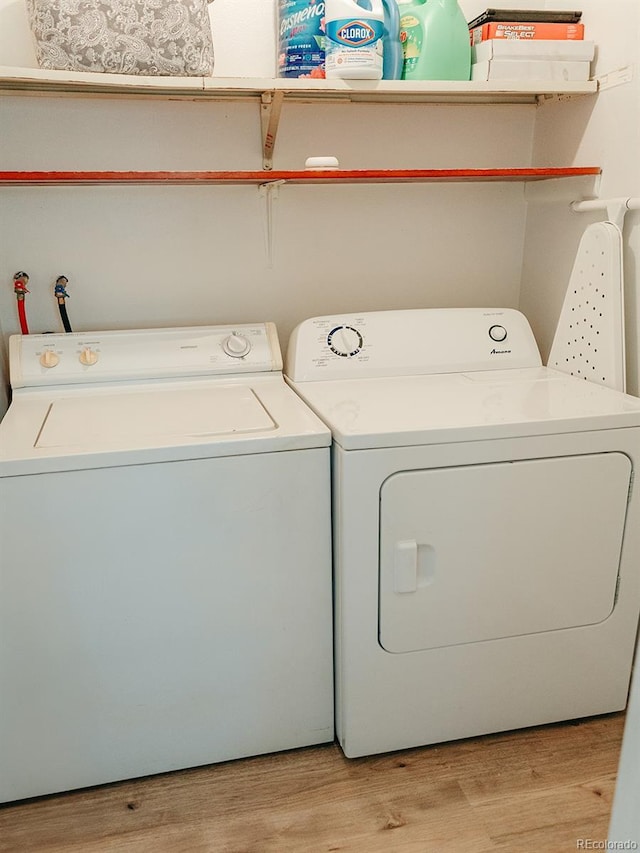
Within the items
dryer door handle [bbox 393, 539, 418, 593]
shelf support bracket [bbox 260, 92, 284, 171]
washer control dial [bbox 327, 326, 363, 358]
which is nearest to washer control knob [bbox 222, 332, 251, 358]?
washer control dial [bbox 327, 326, 363, 358]

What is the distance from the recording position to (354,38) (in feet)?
5.30

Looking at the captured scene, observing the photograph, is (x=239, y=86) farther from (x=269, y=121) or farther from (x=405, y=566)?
(x=405, y=566)

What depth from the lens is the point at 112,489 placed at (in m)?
1.34

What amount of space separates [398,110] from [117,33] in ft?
2.79

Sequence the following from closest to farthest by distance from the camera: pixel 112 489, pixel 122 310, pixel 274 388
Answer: pixel 112 489
pixel 274 388
pixel 122 310

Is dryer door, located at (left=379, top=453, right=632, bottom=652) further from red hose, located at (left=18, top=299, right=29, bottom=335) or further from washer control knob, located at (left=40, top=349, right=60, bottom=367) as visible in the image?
red hose, located at (left=18, top=299, right=29, bottom=335)

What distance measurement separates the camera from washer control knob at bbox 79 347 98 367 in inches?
71.5

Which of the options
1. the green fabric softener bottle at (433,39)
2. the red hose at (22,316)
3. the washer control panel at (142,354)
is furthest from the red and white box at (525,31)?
the red hose at (22,316)

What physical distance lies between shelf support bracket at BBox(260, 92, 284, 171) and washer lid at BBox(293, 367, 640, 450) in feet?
2.19

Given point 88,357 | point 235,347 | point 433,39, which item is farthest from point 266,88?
point 88,357

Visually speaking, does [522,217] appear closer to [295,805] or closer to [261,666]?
[261,666]

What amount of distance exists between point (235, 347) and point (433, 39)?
0.93m

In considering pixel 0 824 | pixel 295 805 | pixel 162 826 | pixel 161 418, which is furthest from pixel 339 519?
pixel 0 824

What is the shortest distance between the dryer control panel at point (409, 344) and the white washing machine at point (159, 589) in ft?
0.94
